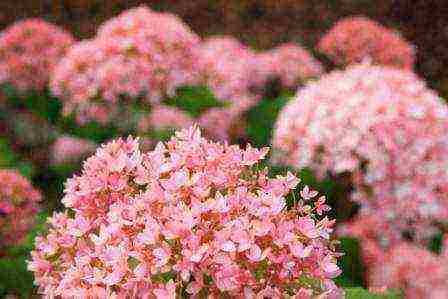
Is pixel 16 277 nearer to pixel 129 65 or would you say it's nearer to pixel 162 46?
pixel 129 65

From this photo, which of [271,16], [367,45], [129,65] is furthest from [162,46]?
[271,16]

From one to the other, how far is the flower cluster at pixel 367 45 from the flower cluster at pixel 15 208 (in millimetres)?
2274

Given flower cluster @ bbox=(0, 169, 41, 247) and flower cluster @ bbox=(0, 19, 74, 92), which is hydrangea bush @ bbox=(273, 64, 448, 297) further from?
flower cluster @ bbox=(0, 19, 74, 92)

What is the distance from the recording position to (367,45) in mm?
4602

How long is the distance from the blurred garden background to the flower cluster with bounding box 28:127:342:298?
342 mm

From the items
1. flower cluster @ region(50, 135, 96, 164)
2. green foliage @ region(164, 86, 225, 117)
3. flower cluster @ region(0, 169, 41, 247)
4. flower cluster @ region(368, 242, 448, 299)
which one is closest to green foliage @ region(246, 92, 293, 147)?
green foliage @ region(164, 86, 225, 117)

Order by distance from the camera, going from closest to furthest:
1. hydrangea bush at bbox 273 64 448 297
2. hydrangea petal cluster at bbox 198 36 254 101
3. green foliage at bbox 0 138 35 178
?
hydrangea bush at bbox 273 64 448 297
green foliage at bbox 0 138 35 178
hydrangea petal cluster at bbox 198 36 254 101

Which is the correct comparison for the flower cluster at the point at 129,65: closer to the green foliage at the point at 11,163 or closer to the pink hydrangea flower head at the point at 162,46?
the pink hydrangea flower head at the point at 162,46

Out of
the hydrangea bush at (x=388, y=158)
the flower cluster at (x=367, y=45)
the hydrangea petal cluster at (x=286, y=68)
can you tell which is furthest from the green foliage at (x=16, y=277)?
the flower cluster at (x=367, y=45)

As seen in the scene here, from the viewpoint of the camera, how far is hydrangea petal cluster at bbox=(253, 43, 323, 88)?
4.59m

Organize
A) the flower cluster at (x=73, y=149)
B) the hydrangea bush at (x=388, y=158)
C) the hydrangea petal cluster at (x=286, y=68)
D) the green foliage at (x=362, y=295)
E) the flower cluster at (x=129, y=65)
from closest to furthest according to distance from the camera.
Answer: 1. the green foliage at (x=362, y=295)
2. the hydrangea bush at (x=388, y=158)
3. the flower cluster at (x=129, y=65)
4. the flower cluster at (x=73, y=149)
5. the hydrangea petal cluster at (x=286, y=68)

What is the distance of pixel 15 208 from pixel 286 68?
2.21 meters

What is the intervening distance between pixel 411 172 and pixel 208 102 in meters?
1.42

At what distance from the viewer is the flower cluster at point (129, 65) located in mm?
3438
